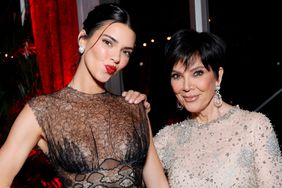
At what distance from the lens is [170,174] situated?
7.68 ft

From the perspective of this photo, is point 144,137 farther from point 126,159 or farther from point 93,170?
point 93,170

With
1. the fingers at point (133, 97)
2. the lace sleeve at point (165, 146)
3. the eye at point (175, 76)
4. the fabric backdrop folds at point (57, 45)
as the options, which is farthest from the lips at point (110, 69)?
the fabric backdrop folds at point (57, 45)

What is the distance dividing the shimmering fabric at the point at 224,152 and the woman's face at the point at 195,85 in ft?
0.46

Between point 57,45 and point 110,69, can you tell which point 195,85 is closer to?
point 110,69

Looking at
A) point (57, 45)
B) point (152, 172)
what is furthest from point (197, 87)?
point (57, 45)

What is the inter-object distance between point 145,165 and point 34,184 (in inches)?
65.2

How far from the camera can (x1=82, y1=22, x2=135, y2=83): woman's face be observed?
195 centimetres

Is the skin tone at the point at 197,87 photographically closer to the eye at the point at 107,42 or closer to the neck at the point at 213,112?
the neck at the point at 213,112

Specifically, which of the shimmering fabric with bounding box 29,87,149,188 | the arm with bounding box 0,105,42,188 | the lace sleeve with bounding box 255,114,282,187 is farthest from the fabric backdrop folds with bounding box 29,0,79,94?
the lace sleeve with bounding box 255,114,282,187

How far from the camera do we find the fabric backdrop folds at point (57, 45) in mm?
3580

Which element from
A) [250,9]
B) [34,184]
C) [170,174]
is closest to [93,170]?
[170,174]

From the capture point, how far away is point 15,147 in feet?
5.82

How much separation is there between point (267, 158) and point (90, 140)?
2.79 ft

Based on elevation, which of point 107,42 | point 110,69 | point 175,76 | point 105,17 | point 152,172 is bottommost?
point 152,172
